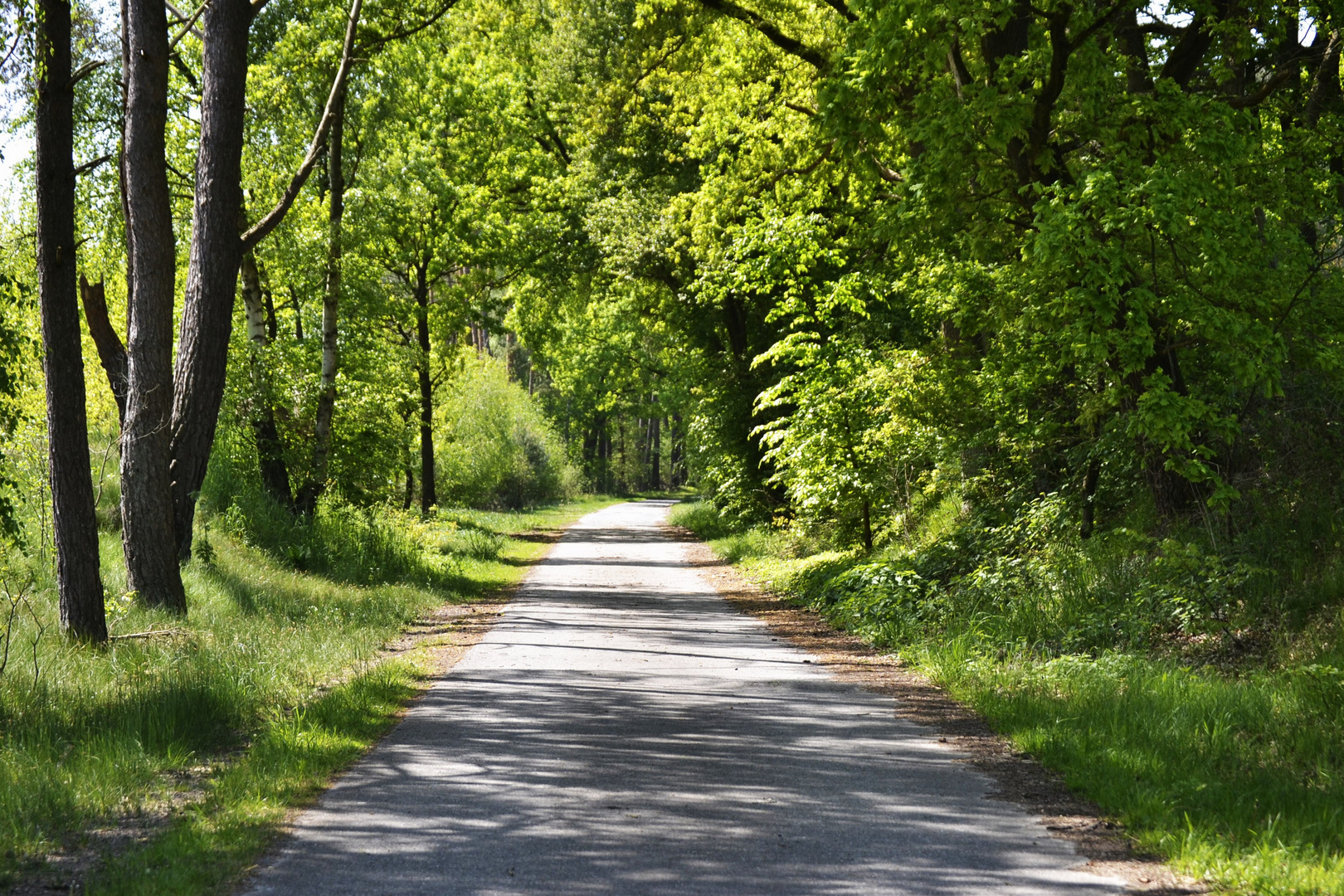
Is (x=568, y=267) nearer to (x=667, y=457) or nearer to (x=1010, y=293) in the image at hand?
(x=1010, y=293)

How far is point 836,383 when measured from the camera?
17312 millimetres

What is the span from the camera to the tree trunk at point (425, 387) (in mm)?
29434

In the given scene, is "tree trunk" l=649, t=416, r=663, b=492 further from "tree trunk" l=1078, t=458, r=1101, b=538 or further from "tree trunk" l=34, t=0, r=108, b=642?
"tree trunk" l=34, t=0, r=108, b=642

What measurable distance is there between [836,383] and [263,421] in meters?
9.89

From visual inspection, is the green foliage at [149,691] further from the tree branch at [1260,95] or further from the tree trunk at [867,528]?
the tree branch at [1260,95]

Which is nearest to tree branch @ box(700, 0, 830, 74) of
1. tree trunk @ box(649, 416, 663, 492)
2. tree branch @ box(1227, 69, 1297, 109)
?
tree branch @ box(1227, 69, 1297, 109)

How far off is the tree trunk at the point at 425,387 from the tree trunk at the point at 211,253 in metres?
13.8

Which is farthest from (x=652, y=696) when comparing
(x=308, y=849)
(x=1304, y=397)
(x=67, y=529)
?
(x=1304, y=397)

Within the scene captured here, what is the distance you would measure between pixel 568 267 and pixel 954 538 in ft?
55.1

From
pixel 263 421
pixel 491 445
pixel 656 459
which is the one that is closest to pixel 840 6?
pixel 263 421

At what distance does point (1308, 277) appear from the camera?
411 inches

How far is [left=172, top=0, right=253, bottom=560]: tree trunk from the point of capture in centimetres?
1228

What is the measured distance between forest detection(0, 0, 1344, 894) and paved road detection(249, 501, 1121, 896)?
1.85ft

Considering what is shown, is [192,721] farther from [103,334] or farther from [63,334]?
[103,334]
